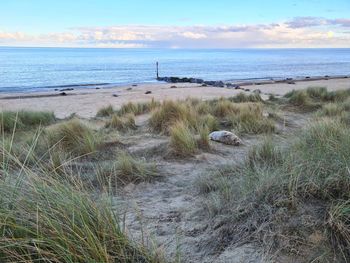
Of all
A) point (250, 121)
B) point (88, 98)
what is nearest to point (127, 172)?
point (250, 121)

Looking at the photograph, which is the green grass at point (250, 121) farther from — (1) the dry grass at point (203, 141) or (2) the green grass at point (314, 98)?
(2) the green grass at point (314, 98)

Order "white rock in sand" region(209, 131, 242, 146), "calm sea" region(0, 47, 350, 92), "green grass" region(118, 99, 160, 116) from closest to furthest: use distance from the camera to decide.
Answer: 1. "white rock in sand" region(209, 131, 242, 146)
2. "green grass" region(118, 99, 160, 116)
3. "calm sea" region(0, 47, 350, 92)

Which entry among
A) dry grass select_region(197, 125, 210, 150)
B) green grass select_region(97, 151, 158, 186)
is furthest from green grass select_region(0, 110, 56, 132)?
green grass select_region(97, 151, 158, 186)

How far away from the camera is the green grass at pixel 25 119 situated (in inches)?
338

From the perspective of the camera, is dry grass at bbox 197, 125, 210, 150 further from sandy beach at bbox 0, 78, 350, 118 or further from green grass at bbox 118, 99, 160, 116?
sandy beach at bbox 0, 78, 350, 118

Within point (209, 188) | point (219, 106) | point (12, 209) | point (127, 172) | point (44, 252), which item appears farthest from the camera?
point (219, 106)

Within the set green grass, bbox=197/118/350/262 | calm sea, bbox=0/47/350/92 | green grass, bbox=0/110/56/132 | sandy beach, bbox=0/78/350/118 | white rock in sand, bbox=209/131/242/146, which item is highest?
green grass, bbox=197/118/350/262

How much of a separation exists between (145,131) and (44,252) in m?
5.70

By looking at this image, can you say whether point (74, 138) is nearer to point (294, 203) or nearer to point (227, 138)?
point (227, 138)

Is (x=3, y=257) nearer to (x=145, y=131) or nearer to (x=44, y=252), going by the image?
(x=44, y=252)

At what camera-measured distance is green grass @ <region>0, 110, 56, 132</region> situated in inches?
338

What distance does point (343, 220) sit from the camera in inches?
116

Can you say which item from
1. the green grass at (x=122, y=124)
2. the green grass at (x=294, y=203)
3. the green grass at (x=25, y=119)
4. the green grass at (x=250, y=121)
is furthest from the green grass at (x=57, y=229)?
the green grass at (x=25, y=119)

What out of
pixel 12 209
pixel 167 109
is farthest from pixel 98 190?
pixel 167 109
